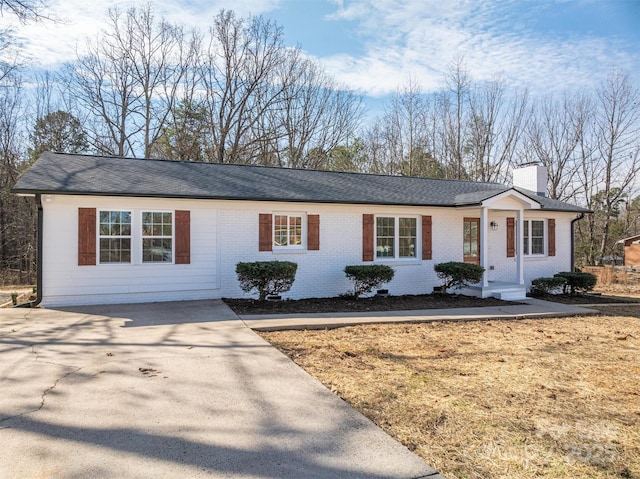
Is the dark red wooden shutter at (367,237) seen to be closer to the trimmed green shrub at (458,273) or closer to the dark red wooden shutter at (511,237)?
the trimmed green shrub at (458,273)

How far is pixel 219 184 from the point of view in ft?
35.8

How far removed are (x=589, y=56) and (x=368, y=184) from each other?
25.2 feet

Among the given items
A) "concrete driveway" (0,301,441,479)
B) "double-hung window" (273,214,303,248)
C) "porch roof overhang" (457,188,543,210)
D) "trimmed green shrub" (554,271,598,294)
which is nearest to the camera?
"concrete driveway" (0,301,441,479)

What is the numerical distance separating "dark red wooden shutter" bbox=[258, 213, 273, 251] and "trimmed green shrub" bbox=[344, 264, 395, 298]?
2230 mm

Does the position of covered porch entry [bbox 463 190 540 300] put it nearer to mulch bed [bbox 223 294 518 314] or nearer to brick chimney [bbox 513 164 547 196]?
mulch bed [bbox 223 294 518 314]

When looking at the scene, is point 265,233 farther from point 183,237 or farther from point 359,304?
point 359,304

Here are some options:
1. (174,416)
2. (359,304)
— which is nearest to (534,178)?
(359,304)

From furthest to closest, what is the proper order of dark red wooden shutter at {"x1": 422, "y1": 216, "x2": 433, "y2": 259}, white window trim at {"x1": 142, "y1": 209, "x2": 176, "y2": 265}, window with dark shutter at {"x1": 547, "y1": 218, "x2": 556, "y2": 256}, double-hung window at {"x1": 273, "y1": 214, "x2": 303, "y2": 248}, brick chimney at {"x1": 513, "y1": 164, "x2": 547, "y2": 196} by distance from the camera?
brick chimney at {"x1": 513, "y1": 164, "x2": 547, "y2": 196}, window with dark shutter at {"x1": 547, "y1": 218, "x2": 556, "y2": 256}, dark red wooden shutter at {"x1": 422, "y1": 216, "x2": 433, "y2": 259}, double-hung window at {"x1": 273, "y1": 214, "x2": 303, "y2": 248}, white window trim at {"x1": 142, "y1": 209, "x2": 176, "y2": 265}

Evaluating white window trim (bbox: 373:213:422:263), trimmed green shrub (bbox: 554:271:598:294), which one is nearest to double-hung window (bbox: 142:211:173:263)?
white window trim (bbox: 373:213:422:263)

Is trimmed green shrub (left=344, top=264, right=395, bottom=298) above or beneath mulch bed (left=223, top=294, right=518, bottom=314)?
above

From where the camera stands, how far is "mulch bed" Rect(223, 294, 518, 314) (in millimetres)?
9391

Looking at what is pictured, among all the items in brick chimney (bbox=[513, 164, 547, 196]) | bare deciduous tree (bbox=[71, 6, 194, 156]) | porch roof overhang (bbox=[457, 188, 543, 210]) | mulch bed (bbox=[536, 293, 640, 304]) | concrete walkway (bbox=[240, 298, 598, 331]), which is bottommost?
mulch bed (bbox=[536, 293, 640, 304])

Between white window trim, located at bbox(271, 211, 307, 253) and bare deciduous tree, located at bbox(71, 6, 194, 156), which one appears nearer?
white window trim, located at bbox(271, 211, 307, 253)

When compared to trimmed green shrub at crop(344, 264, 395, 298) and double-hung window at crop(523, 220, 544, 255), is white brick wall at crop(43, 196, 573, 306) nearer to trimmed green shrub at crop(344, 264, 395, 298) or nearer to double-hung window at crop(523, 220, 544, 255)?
trimmed green shrub at crop(344, 264, 395, 298)
